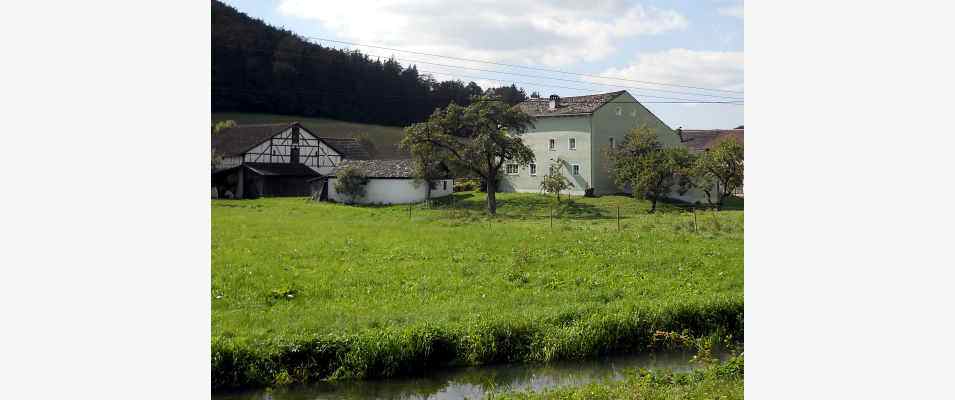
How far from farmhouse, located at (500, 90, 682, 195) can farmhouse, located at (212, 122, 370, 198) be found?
10118 millimetres

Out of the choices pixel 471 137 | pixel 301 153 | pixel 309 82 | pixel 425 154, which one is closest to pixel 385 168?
pixel 425 154

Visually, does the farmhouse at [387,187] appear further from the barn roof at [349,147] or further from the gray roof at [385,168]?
the barn roof at [349,147]

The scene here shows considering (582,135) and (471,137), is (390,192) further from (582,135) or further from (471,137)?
(582,135)

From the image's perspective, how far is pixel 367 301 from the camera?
11180mm

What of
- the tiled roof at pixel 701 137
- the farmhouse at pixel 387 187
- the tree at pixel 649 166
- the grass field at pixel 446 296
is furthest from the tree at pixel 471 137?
the tiled roof at pixel 701 137

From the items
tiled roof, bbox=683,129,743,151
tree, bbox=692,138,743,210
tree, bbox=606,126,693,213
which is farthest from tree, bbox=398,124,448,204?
tiled roof, bbox=683,129,743,151

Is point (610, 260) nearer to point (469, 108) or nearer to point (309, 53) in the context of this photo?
point (309, 53)

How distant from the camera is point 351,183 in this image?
111 feet

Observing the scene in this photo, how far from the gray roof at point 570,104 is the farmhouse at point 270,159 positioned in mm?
10729

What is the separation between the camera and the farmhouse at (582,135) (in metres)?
37.2

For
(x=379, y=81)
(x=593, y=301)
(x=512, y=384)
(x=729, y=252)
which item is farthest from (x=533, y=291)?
(x=379, y=81)

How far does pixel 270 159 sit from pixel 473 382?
30.1 meters

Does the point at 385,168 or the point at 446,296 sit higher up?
the point at 385,168

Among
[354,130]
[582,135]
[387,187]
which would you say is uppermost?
[354,130]
